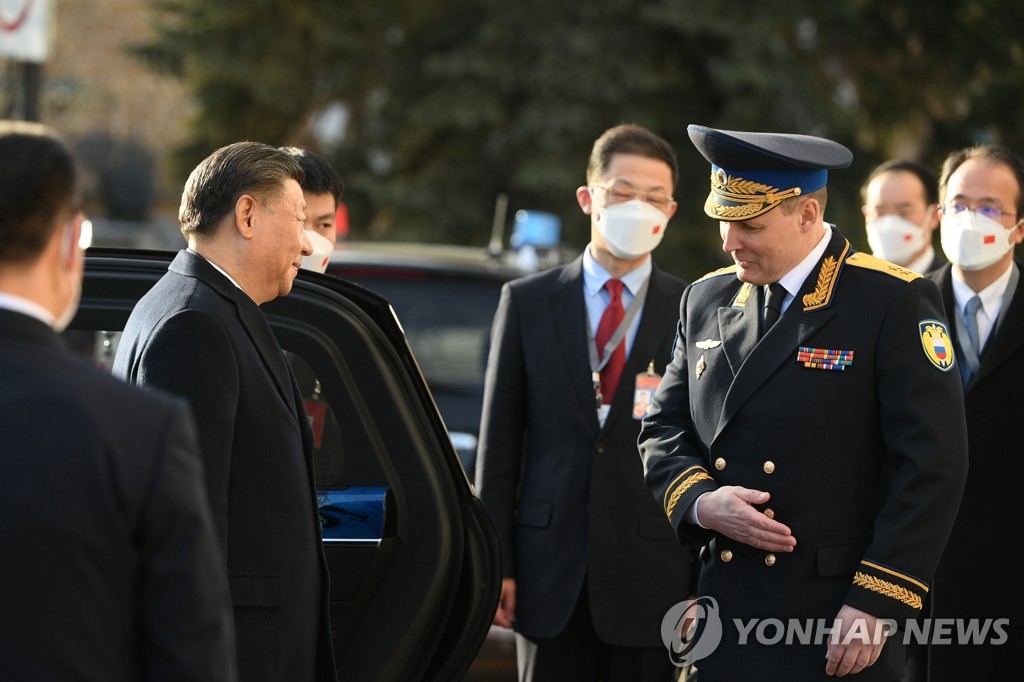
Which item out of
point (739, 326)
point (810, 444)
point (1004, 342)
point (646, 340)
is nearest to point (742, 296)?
point (739, 326)

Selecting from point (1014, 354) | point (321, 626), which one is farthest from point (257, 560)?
point (1014, 354)

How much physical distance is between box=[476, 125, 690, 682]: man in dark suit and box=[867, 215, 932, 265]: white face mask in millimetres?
1536

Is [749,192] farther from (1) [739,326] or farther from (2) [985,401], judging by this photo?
(2) [985,401]

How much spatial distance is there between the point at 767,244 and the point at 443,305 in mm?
2288

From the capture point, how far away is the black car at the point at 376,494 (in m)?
3.38

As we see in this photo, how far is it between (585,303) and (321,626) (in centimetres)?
159

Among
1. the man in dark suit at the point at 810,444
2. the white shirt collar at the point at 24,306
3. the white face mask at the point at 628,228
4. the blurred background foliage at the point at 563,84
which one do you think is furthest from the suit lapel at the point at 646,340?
the blurred background foliage at the point at 563,84

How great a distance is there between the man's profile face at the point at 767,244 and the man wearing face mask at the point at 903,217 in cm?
231

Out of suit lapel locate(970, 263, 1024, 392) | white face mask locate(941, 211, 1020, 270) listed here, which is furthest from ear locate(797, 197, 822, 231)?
white face mask locate(941, 211, 1020, 270)

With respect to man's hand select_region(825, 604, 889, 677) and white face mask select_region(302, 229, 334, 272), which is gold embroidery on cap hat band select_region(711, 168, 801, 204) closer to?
man's hand select_region(825, 604, 889, 677)

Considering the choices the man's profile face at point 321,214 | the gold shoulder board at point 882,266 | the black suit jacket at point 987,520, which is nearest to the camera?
the gold shoulder board at point 882,266

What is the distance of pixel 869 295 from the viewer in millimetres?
3184

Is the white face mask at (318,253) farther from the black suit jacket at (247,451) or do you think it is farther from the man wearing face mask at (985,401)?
the man wearing face mask at (985,401)

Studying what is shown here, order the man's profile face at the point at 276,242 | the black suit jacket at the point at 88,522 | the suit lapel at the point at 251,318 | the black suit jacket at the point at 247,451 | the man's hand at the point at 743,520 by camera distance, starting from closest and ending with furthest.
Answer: the black suit jacket at the point at 88,522
the black suit jacket at the point at 247,451
the suit lapel at the point at 251,318
the man's profile face at the point at 276,242
the man's hand at the point at 743,520
